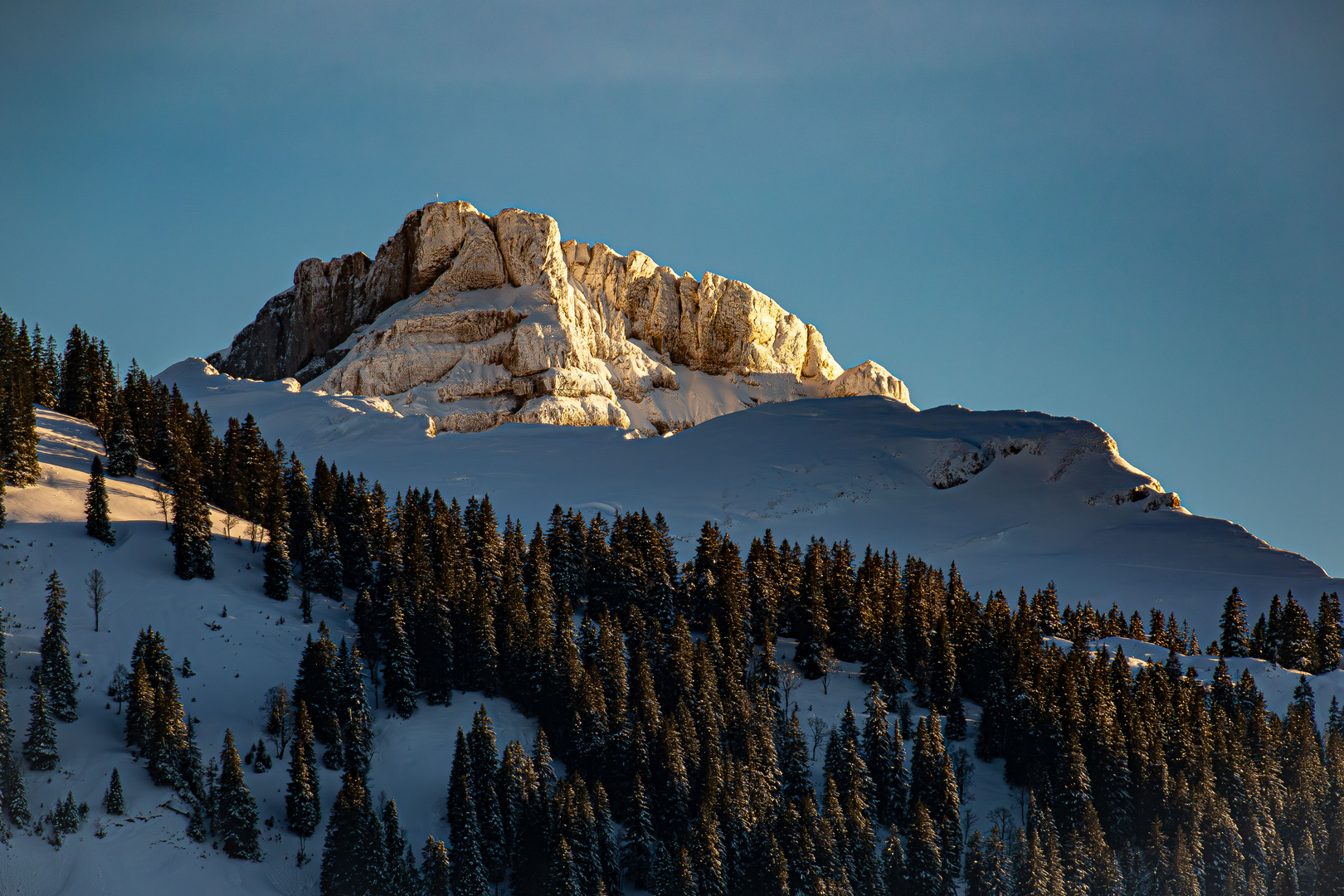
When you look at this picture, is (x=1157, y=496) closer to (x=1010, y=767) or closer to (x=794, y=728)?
(x=1010, y=767)

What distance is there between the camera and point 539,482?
164 m

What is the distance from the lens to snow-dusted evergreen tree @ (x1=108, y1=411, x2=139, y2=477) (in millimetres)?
113312

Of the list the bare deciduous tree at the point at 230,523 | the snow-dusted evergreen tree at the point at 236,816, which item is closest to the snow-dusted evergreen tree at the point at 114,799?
the snow-dusted evergreen tree at the point at 236,816

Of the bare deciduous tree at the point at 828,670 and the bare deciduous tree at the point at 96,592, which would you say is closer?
the bare deciduous tree at the point at 96,592

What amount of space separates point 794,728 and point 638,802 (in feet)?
44.1

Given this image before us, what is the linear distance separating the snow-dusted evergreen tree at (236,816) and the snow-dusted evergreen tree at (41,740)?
10.0 metres

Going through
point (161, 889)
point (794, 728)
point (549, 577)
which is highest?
point (549, 577)

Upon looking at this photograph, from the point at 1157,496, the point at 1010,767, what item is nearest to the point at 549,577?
the point at 1010,767

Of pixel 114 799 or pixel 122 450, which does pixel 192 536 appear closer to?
pixel 122 450

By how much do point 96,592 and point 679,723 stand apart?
4462 centimetres

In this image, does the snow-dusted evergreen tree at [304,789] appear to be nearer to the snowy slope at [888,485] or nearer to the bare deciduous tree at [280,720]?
the bare deciduous tree at [280,720]

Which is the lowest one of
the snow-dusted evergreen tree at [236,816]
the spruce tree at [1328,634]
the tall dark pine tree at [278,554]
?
the snow-dusted evergreen tree at [236,816]

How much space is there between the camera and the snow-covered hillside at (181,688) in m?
69.2

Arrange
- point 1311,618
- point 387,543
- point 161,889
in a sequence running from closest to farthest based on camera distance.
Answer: point 161,889 → point 387,543 → point 1311,618
